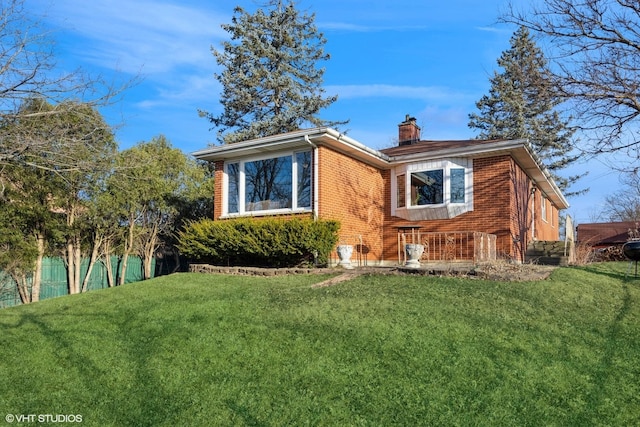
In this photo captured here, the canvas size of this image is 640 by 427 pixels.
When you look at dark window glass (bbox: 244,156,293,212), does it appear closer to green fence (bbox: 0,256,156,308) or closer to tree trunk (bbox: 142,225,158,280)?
tree trunk (bbox: 142,225,158,280)

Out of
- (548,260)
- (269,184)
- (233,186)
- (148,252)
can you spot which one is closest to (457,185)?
(548,260)

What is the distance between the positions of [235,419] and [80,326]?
142 inches

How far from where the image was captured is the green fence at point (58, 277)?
1238cm

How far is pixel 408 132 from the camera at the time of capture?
58.9ft

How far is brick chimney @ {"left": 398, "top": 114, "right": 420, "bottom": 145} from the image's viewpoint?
17.8 metres

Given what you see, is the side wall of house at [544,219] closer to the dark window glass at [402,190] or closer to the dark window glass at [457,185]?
the dark window glass at [457,185]

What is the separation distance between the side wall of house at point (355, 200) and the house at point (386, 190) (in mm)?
27

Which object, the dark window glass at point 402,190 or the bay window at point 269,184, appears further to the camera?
the dark window glass at point 402,190

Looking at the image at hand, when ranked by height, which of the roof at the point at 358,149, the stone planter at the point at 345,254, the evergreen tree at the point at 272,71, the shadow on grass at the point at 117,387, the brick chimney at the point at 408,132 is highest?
the evergreen tree at the point at 272,71

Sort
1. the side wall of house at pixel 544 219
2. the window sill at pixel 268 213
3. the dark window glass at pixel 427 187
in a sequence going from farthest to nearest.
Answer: the side wall of house at pixel 544 219 < the dark window glass at pixel 427 187 < the window sill at pixel 268 213

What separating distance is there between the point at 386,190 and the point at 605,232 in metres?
20.0

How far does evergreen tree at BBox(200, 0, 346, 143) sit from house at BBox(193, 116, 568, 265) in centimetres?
1260

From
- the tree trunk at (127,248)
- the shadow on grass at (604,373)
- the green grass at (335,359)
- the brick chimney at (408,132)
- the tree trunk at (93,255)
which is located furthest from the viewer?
the brick chimney at (408,132)

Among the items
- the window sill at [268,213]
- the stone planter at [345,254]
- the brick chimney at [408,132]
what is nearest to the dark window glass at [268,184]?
the window sill at [268,213]
